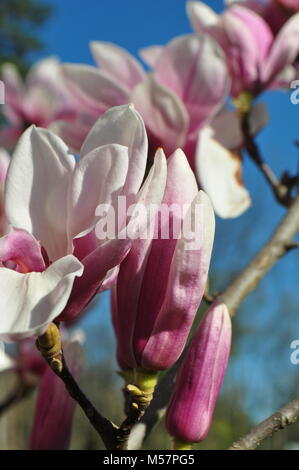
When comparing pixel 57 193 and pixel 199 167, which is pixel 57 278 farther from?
pixel 199 167

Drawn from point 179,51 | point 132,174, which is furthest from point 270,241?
point 132,174

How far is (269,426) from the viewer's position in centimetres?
52

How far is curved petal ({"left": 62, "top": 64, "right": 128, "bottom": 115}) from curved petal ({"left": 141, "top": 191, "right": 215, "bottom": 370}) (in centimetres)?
39

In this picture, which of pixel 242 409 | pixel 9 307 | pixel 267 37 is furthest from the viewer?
pixel 242 409

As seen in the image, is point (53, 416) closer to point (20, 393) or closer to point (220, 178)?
point (220, 178)

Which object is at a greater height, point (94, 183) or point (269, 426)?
point (94, 183)

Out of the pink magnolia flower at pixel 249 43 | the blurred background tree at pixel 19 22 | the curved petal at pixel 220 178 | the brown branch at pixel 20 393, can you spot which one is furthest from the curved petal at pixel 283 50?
the blurred background tree at pixel 19 22

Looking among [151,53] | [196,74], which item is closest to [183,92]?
[196,74]

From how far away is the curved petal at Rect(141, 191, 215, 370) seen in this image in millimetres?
431

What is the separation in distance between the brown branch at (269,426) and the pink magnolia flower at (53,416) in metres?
0.17

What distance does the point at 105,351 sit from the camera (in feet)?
15.9

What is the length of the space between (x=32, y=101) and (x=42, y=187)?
813mm

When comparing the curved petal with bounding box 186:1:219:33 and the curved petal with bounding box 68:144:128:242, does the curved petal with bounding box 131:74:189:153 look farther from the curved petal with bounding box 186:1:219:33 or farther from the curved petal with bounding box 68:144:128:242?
the curved petal with bounding box 68:144:128:242
